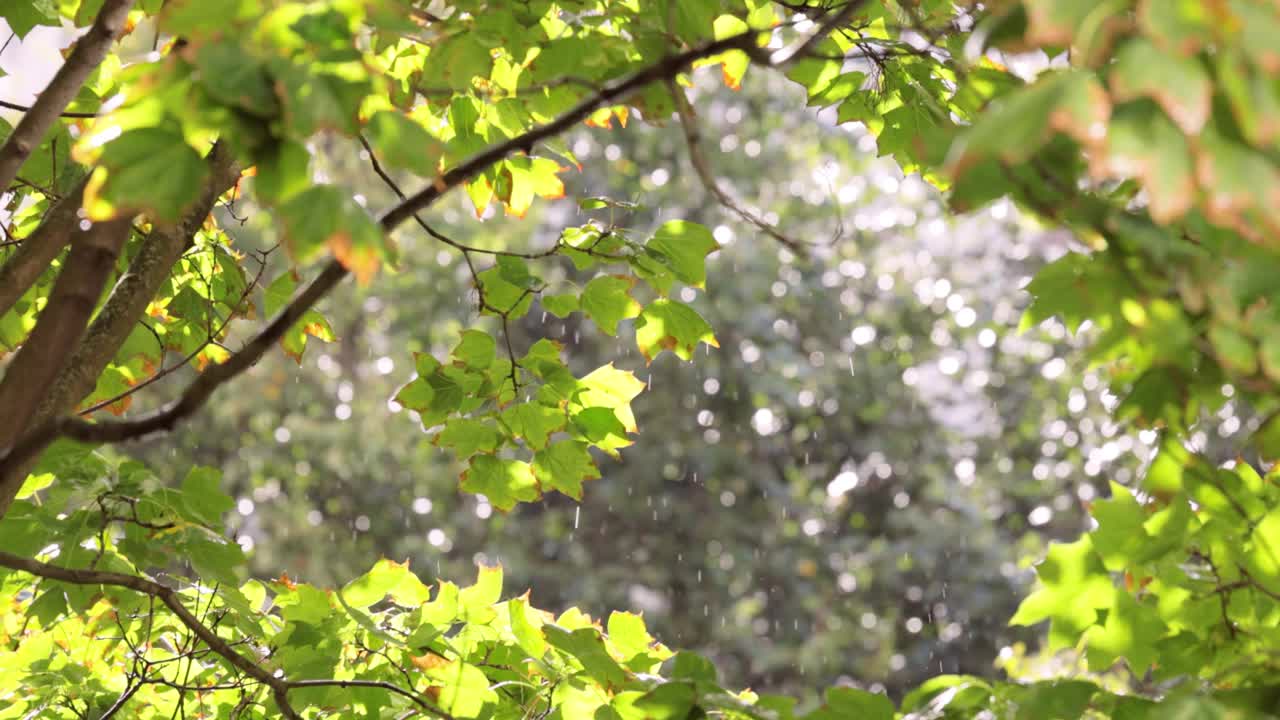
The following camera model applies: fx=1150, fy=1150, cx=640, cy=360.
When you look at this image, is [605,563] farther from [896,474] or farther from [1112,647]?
[1112,647]

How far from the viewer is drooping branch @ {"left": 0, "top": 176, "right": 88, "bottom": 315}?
5.60ft

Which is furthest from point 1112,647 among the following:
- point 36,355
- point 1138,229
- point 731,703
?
point 36,355

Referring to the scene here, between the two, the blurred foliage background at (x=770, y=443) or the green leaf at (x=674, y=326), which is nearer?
the green leaf at (x=674, y=326)

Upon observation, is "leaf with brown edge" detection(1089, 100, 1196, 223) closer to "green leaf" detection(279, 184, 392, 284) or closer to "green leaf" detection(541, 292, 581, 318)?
"green leaf" detection(279, 184, 392, 284)

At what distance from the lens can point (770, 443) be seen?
453 inches

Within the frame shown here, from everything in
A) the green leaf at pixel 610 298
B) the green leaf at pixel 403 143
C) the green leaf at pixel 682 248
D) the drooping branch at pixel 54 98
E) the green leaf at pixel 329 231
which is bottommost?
the green leaf at pixel 610 298

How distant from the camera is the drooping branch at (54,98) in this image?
161 cm

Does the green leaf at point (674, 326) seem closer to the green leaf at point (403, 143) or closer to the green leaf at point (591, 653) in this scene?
the green leaf at point (591, 653)

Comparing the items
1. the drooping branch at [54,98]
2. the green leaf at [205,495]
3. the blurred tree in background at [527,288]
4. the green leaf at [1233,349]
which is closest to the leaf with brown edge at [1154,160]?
the blurred tree in background at [527,288]

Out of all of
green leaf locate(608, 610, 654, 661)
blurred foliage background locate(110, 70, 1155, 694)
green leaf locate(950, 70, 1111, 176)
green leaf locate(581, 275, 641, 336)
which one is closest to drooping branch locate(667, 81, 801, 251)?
green leaf locate(950, 70, 1111, 176)

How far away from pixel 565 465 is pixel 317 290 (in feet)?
3.28

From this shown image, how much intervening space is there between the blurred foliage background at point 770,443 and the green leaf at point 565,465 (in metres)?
8.48

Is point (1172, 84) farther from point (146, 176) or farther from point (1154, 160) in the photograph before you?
point (146, 176)

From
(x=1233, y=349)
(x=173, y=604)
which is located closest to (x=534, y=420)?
(x=173, y=604)
